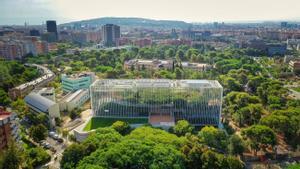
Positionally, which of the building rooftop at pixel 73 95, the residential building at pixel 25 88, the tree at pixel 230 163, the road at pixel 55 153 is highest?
the residential building at pixel 25 88

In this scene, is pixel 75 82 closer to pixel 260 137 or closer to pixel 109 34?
pixel 260 137

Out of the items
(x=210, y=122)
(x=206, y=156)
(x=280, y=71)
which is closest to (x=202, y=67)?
(x=280, y=71)

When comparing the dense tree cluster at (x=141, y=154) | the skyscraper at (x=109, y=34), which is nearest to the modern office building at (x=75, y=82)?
the dense tree cluster at (x=141, y=154)

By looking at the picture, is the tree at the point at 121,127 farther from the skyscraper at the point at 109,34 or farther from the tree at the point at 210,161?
the skyscraper at the point at 109,34

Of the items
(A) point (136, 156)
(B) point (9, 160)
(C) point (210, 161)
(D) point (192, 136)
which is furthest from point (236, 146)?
(B) point (9, 160)

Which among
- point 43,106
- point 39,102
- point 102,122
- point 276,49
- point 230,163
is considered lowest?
point 102,122

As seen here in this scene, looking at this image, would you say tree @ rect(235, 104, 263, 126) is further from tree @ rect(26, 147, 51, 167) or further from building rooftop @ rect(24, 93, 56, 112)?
building rooftop @ rect(24, 93, 56, 112)
